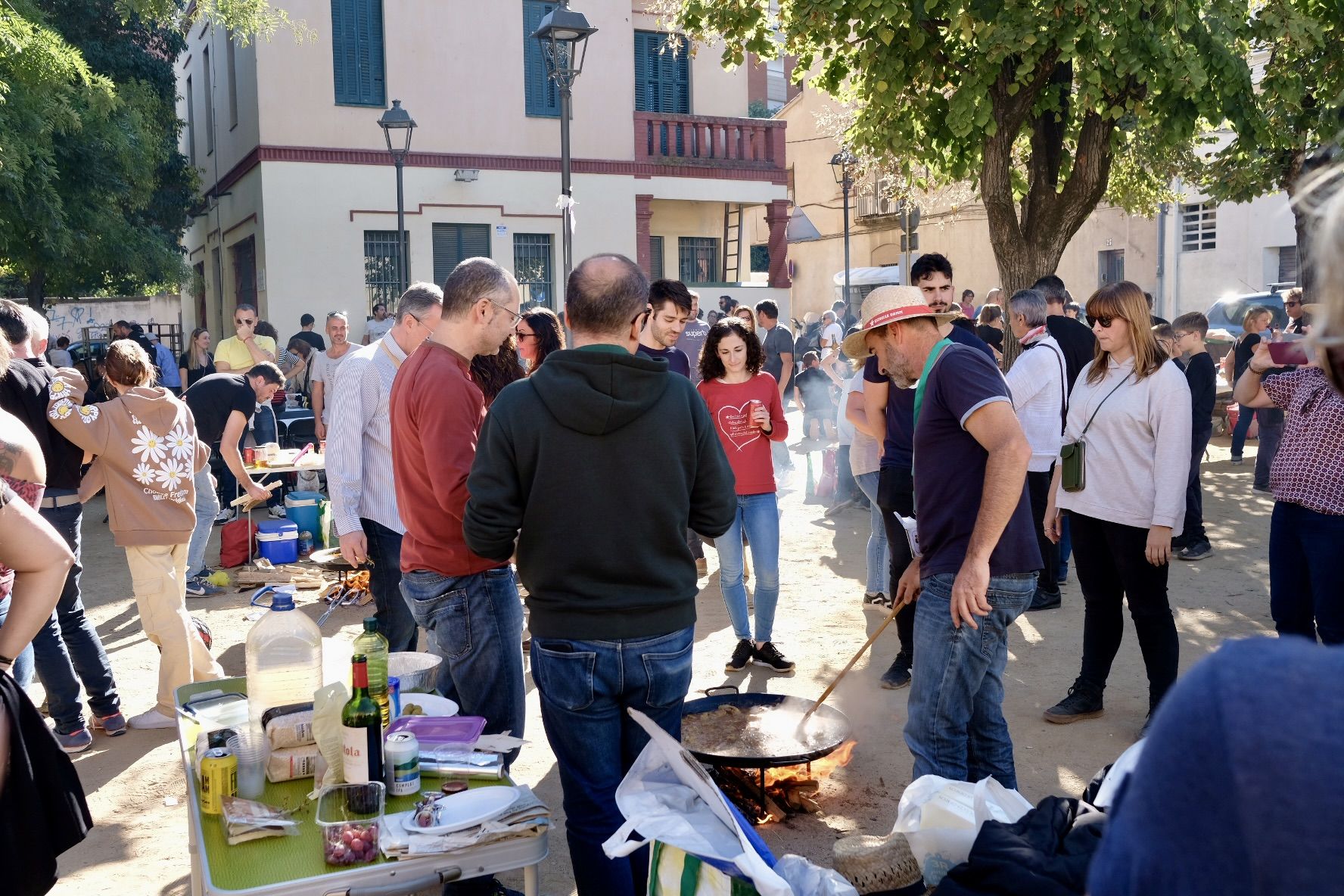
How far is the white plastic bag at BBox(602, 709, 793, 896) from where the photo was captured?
2334 mm

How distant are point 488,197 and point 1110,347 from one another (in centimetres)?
1493

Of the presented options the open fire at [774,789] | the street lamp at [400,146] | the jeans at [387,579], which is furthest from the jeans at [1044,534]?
the street lamp at [400,146]

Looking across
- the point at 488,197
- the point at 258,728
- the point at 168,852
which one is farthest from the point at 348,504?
the point at 488,197


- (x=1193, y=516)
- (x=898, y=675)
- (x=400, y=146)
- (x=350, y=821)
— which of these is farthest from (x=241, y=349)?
(x=350, y=821)

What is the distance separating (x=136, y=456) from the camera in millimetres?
5191

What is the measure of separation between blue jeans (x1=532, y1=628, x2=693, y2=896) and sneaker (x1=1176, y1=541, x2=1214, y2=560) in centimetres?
681

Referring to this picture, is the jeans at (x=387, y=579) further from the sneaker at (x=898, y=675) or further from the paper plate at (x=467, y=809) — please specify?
the sneaker at (x=898, y=675)

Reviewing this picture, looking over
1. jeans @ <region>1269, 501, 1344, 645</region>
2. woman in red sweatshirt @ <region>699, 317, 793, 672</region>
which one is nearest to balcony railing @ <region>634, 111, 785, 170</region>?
woman in red sweatshirt @ <region>699, 317, 793, 672</region>

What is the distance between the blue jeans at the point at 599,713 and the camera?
3.00 meters

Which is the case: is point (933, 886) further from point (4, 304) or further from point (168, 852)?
point (4, 304)

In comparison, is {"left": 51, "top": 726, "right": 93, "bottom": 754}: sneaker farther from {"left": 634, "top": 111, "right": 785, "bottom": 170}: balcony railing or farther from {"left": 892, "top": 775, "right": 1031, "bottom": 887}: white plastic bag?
{"left": 634, "top": 111, "right": 785, "bottom": 170}: balcony railing

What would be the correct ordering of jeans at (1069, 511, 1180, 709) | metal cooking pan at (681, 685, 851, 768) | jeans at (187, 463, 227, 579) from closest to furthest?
metal cooking pan at (681, 685, 851, 768) < jeans at (1069, 511, 1180, 709) < jeans at (187, 463, 227, 579)

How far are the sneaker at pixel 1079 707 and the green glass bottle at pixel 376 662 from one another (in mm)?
3498

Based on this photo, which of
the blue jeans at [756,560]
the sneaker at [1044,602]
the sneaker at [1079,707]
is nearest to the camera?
the sneaker at [1079,707]
